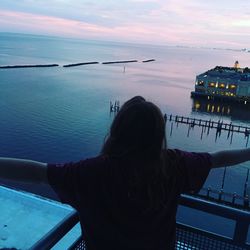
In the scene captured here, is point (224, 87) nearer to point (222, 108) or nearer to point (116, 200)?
point (222, 108)

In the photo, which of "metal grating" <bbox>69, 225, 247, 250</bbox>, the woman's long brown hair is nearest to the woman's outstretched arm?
the woman's long brown hair

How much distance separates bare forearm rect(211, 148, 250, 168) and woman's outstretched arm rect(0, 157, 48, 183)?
683 mm

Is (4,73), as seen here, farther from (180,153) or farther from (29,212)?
(180,153)

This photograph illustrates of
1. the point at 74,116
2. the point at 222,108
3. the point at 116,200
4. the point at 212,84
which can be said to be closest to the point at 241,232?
the point at 116,200

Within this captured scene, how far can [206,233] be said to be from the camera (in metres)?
1.66

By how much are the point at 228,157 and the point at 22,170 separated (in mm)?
868

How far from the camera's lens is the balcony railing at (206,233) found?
58.5 inches

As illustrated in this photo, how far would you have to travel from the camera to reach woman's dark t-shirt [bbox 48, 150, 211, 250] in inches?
45.6

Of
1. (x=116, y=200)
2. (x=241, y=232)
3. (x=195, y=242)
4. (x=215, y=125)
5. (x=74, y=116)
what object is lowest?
(x=74, y=116)

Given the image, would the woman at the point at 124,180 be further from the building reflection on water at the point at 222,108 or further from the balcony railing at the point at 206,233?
the building reflection on water at the point at 222,108

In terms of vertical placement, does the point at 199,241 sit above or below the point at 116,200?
below

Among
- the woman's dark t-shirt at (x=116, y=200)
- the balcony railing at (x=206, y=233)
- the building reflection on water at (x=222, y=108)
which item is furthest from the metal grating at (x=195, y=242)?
the building reflection on water at (x=222, y=108)

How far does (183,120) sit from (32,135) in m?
16.7

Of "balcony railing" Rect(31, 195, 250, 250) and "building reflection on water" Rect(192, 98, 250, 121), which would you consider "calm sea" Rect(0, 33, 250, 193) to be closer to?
"building reflection on water" Rect(192, 98, 250, 121)
